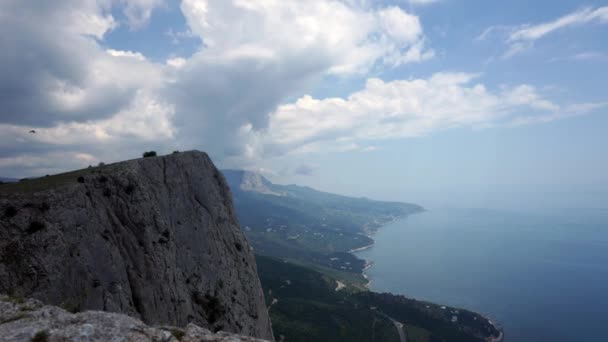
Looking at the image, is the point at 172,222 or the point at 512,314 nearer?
the point at 172,222

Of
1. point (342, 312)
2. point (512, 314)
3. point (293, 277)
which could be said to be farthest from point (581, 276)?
point (293, 277)

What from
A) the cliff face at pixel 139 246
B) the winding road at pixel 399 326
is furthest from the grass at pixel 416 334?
the cliff face at pixel 139 246

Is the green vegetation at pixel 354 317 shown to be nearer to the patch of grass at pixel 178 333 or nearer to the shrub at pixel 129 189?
the shrub at pixel 129 189

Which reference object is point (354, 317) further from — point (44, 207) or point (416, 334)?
point (44, 207)

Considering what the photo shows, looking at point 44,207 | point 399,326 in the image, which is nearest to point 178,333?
point 44,207

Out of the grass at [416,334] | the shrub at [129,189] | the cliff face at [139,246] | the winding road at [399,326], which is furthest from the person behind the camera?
the winding road at [399,326]

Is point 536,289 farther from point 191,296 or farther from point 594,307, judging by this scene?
point 191,296

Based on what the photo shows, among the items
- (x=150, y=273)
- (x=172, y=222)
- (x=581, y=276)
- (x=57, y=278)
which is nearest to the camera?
(x=57, y=278)
